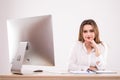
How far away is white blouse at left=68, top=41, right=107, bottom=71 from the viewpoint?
2746 mm

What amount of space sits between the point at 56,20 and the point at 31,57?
1618mm

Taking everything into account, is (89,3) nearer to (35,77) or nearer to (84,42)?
(84,42)

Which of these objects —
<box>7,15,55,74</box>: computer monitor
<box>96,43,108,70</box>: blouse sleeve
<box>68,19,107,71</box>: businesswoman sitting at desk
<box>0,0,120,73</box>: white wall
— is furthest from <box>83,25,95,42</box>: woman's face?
<box>7,15,55,74</box>: computer monitor

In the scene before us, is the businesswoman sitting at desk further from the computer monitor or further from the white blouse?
the computer monitor

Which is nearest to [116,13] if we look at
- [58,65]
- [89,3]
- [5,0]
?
[89,3]

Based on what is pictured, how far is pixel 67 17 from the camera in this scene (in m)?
3.78

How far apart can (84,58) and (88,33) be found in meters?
0.31

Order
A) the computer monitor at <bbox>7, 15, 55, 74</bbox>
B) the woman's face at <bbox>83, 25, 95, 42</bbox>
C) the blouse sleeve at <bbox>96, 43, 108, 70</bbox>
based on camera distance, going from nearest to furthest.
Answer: the computer monitor at <bbox>7, 15, 55, 74</bbox> < the blouse sleeve at <bbox>96, 43, 108, 70</bbox> < the woman's face at <bbox>83, 25, 95, 42</bbox>

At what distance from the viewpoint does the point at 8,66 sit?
4.05 metres

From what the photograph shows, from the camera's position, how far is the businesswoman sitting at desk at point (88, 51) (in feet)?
9.05

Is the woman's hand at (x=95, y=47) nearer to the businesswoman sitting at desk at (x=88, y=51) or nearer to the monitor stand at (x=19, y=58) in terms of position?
the businesswoman sitting at desk at (x=88, y=51)

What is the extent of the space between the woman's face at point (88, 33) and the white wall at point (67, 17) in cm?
68

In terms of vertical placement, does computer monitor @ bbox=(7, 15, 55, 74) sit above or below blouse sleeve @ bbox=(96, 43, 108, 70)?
above

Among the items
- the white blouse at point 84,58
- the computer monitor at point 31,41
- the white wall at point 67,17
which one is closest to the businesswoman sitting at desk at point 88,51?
the white blouse at point 84,58
